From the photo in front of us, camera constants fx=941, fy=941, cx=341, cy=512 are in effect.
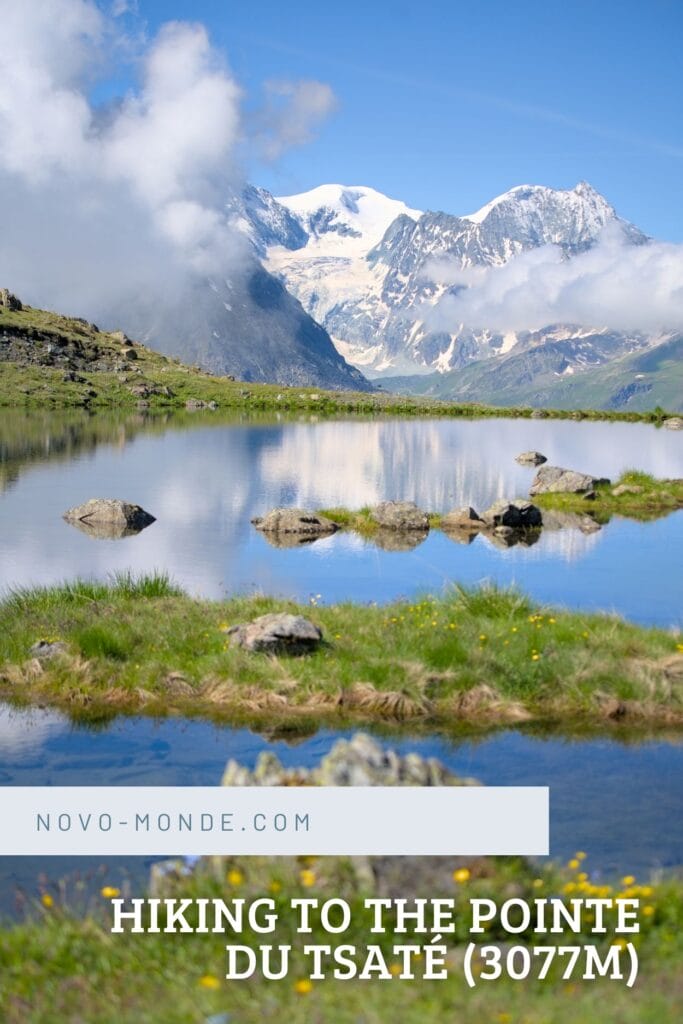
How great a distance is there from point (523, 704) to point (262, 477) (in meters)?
49.4

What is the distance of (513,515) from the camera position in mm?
48531

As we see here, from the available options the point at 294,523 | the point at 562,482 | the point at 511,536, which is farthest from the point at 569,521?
the point at 294,523

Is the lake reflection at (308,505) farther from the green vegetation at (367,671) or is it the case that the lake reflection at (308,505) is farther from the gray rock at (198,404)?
the gray rock at (198,404)

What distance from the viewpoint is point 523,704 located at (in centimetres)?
1909

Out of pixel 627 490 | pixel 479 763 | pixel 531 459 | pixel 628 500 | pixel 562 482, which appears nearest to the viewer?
pixel 479 763

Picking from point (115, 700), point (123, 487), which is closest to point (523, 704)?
point (115, 700)

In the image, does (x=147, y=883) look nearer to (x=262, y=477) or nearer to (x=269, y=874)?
(x=269, y=874)

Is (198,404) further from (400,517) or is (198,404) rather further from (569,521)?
(400,517)

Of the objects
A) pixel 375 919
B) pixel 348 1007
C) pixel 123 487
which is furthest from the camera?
pixel 123 487

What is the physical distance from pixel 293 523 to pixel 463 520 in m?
9.37

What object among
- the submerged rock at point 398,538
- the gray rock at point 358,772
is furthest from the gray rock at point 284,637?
the submerged rock at point 398,538

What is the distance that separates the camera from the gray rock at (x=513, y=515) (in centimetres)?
4841

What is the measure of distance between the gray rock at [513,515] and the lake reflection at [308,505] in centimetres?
230

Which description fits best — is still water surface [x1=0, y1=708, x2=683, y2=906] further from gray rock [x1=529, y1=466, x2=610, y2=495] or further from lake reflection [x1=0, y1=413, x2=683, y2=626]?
gray rock [x1=529, y1=466, x2=610, y2=495]
